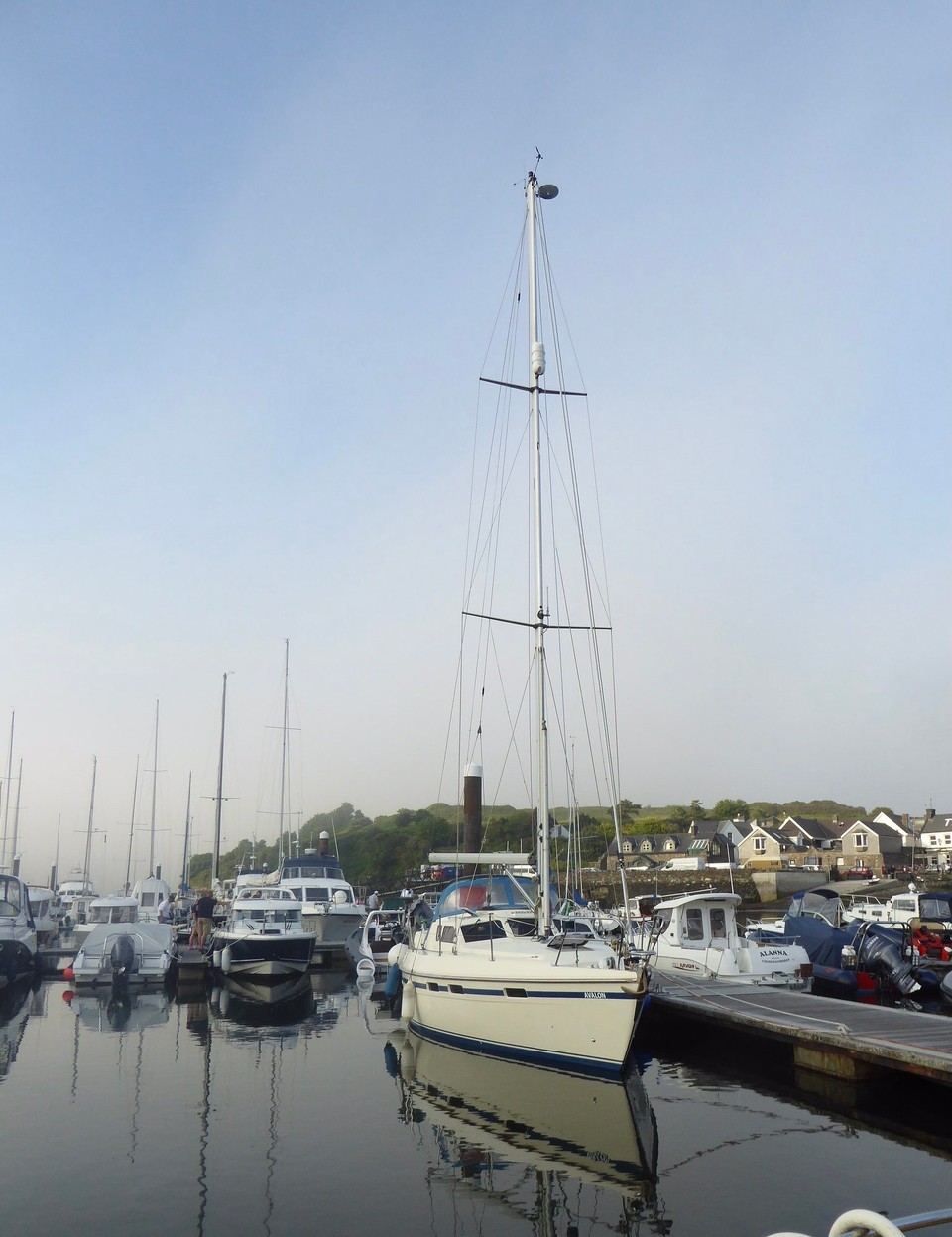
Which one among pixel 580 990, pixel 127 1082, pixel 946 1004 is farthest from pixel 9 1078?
pixel 946 1004

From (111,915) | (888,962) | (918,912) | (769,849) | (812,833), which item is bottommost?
(888,962)

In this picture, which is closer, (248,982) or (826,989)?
(826,989)

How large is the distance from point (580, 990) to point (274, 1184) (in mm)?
6352

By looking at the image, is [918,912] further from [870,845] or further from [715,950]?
[870,845]

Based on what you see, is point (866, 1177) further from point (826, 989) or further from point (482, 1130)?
point (826, 989)

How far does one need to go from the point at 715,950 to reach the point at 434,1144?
13.1 meters

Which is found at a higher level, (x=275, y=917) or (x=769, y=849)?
(x=769, y=849)

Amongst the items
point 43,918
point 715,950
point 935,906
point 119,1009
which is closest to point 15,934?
point 119,1009

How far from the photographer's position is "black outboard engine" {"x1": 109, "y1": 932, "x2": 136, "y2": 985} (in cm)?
2872

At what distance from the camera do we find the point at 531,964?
55.7 ft

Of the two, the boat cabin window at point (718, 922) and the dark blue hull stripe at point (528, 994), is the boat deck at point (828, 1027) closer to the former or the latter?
the boat cabin window at point (718, 922)

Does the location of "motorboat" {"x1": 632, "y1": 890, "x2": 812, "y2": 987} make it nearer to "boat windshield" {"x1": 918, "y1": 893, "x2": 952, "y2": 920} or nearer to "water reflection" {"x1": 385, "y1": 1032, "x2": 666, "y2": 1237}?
"water reflection" {"x1": 385, "y1": 1032, "x2": 666, "y2": 1237}

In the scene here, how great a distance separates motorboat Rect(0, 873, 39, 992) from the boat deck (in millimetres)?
20240

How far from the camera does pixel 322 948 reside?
35.9 m
